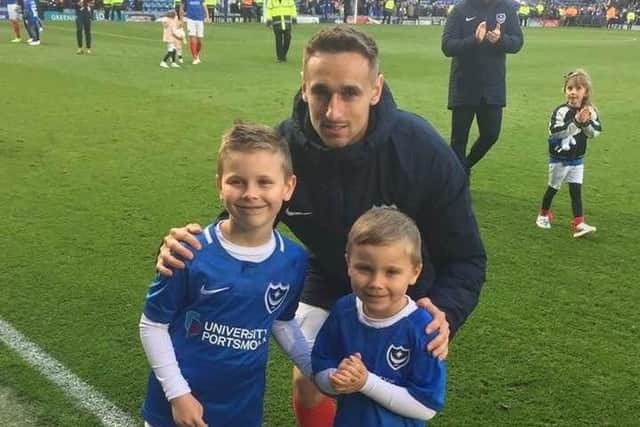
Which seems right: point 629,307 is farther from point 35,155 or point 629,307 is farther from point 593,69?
point 593,69

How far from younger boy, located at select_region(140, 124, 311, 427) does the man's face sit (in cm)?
20

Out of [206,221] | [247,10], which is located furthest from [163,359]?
[247,10]

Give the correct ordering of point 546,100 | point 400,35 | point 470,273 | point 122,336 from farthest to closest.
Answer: point 400,35 → point 546,100 → point 122,336 → point 470,273

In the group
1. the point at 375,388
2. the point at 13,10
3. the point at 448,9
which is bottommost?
the point at 375,388

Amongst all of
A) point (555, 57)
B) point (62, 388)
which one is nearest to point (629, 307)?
point (62, 388)

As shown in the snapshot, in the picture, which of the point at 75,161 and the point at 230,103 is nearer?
the point at 75,161

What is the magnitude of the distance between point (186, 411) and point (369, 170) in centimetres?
112

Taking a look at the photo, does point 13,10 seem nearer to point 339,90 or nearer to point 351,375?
point 339,90

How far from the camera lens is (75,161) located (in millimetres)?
8570

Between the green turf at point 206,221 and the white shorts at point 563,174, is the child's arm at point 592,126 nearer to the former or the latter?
the white shorts at point 563,174

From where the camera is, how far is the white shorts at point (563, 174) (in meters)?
6.63

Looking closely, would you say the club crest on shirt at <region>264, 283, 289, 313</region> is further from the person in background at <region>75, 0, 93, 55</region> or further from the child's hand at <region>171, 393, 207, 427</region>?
the person in background at <region>75, 0, 93, 55</region>

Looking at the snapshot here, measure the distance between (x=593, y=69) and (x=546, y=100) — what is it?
23.3 ft

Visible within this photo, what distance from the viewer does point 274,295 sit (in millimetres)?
2613
